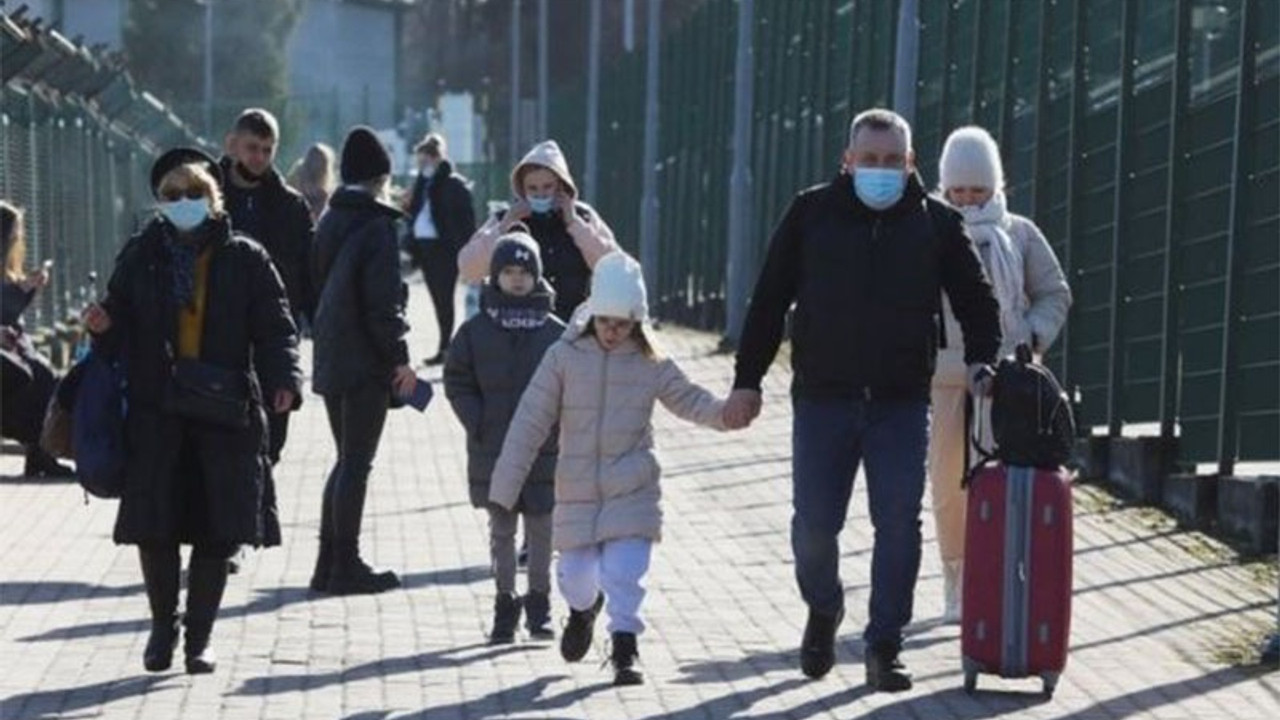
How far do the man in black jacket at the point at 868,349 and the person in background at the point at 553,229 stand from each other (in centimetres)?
280

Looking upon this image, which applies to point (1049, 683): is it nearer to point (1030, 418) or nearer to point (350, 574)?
point (1030, 418)

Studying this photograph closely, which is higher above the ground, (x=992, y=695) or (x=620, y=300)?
(x=620, y=300)

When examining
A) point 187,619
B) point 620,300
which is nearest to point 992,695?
point 620,300

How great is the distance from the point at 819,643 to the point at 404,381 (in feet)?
10.0

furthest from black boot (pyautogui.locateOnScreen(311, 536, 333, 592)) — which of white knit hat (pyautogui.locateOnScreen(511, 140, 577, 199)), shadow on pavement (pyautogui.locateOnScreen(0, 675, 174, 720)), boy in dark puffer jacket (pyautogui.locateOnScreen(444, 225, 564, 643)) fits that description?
shadow on pavement (pyautogui.locateOnScreen(0, 675, 174, 720))

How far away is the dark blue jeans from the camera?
12.2m

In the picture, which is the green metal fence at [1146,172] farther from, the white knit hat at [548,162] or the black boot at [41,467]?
the black boot at [41,467]

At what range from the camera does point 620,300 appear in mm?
12320

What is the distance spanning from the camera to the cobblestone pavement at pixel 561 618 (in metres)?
11.8

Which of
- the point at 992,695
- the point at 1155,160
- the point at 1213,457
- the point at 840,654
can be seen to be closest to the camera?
the point at 992,695

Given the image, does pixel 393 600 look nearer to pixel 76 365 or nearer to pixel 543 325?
pixel 543 325

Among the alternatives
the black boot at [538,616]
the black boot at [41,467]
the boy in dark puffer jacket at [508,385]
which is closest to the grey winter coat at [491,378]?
the boy in dark puffer jacket at [508,385]

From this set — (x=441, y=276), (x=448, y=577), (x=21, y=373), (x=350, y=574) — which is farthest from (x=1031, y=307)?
(x=441, y=276)

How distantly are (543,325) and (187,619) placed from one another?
194cm
